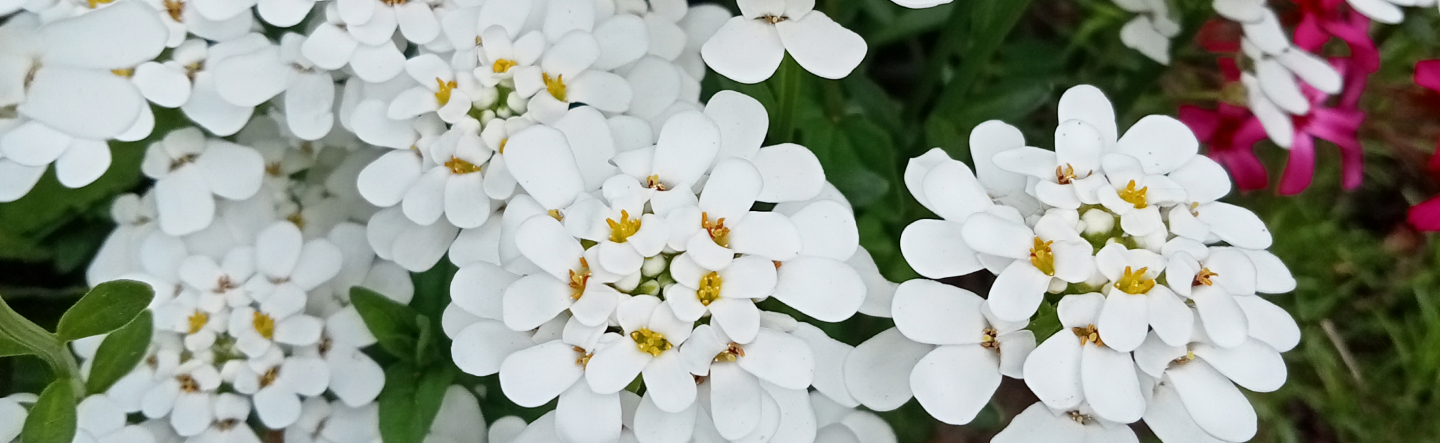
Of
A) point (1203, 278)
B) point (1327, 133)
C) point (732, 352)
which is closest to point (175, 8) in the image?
point (732, 352)

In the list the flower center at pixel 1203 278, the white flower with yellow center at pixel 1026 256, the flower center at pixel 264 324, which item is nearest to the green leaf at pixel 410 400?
the flower center at pixel 264 324

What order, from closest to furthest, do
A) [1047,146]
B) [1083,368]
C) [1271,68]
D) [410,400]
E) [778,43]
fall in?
[1083,368] → [778,43] → [410,400] → [1271,68] → [1047,146]

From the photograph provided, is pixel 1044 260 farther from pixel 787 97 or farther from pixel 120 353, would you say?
pixel 120 353

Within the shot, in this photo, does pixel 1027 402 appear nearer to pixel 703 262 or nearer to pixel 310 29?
pixel 703 262

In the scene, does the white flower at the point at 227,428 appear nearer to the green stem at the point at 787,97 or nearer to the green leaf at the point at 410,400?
the green leaf at the point at 410,400

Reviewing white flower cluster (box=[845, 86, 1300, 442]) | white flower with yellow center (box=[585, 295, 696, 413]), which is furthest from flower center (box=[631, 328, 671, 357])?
white flower cluster (box=[845, 86, 1300, 442])

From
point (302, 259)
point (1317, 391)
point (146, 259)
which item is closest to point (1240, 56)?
point (1317, 391)

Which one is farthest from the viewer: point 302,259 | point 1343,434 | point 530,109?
point 1343,434
